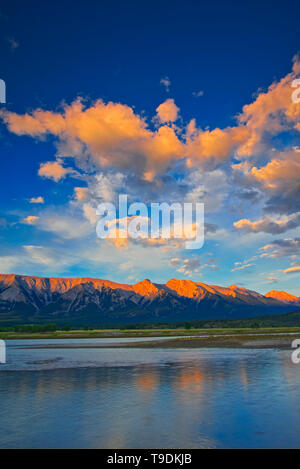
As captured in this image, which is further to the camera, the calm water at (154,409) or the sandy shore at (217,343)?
the sandy shore at (217,343)

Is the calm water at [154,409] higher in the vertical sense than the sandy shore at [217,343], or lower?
higher

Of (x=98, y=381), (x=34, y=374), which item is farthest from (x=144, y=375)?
(x=34, y=374)

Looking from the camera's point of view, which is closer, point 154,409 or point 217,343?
point 154,409

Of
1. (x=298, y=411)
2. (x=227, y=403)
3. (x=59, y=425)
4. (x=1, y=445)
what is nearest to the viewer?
(x=1, y=445)

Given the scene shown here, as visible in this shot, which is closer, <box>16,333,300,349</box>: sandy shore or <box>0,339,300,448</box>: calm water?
<box>0,339,300,448</box>: calm water

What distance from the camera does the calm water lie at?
668 inches

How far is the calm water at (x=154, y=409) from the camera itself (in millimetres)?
16969

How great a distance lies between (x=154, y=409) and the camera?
893 inches

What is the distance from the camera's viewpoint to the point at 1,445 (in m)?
16.4

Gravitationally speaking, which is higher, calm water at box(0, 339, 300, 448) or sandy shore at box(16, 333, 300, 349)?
calm water at box(0, 339, 300, 448)
